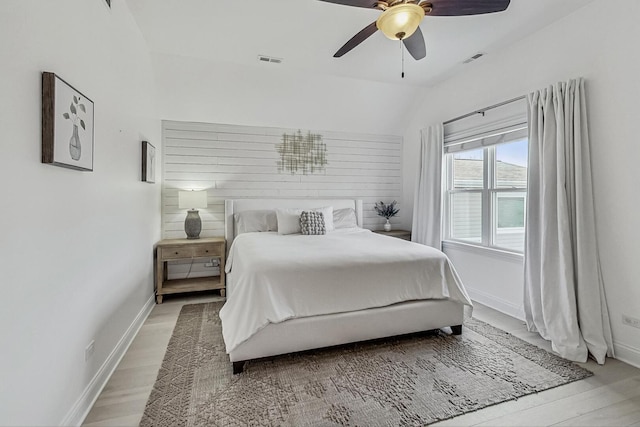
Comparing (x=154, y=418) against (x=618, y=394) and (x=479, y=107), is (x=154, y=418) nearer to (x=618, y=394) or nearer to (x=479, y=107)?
(x=618, y=394)

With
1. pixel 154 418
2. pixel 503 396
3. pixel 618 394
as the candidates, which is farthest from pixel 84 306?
pixel 618 394

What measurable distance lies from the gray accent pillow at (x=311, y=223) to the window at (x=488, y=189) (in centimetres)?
177

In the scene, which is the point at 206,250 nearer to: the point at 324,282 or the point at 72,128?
the point at 324,282

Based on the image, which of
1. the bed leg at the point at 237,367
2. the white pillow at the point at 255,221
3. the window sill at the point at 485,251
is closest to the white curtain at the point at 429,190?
the window sill at the point at 485,251

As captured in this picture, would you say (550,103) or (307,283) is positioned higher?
(550,103)

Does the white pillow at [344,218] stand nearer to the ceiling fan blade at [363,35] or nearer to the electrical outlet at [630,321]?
the ceiling fan blade at [363,35]

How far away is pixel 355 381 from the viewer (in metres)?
2.00

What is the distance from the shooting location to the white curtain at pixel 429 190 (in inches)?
159

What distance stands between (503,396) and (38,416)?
2425mm

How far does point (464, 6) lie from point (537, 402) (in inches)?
98.4

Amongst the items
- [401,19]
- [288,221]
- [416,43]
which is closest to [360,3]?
[401,19]

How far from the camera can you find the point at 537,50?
284 centimetres

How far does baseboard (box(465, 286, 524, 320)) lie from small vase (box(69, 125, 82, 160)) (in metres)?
3.85

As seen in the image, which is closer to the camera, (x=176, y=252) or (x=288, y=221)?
(x=176, y=252)
